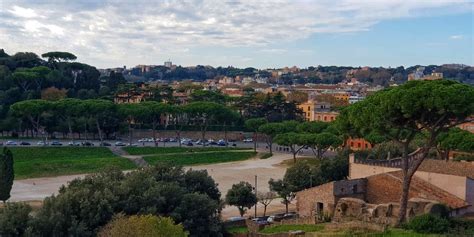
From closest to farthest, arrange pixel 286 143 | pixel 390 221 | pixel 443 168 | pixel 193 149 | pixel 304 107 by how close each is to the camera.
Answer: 1. pixel 390 221
2. pixel 443 168
3. pixel 286 143
4. pixel 193 149
5. pixel 304 107

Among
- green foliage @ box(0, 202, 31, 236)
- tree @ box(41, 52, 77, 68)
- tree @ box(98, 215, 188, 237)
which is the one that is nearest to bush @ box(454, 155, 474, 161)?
tree @ box(98, 215, 188, 237)

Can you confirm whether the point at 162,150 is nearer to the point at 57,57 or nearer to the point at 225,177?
the point at 225,177

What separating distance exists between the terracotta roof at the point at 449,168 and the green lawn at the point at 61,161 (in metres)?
23.0

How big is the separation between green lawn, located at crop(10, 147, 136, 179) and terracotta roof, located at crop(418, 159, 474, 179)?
2304 cm

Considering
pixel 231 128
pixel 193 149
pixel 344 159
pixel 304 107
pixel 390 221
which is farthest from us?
pixel 304 107

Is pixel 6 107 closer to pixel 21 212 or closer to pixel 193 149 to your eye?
pixel 193 149

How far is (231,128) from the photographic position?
234 feet

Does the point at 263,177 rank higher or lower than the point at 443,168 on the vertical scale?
lower

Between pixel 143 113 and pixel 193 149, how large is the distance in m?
7.11

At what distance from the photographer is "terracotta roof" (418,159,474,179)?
28438 mm

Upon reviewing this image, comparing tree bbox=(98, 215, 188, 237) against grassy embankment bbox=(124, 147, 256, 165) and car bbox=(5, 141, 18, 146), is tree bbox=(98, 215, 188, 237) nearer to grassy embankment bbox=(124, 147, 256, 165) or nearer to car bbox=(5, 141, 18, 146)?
grassy embankment bbox=(124, 147, 256, 165)

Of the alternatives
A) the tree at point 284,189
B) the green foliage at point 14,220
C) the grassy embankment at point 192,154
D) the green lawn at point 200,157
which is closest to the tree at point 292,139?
the green lawn at point 200,157

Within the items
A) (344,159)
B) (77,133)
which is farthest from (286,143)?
(77,133)

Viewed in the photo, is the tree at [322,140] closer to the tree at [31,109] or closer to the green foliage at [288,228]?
the tree at [31,109]
